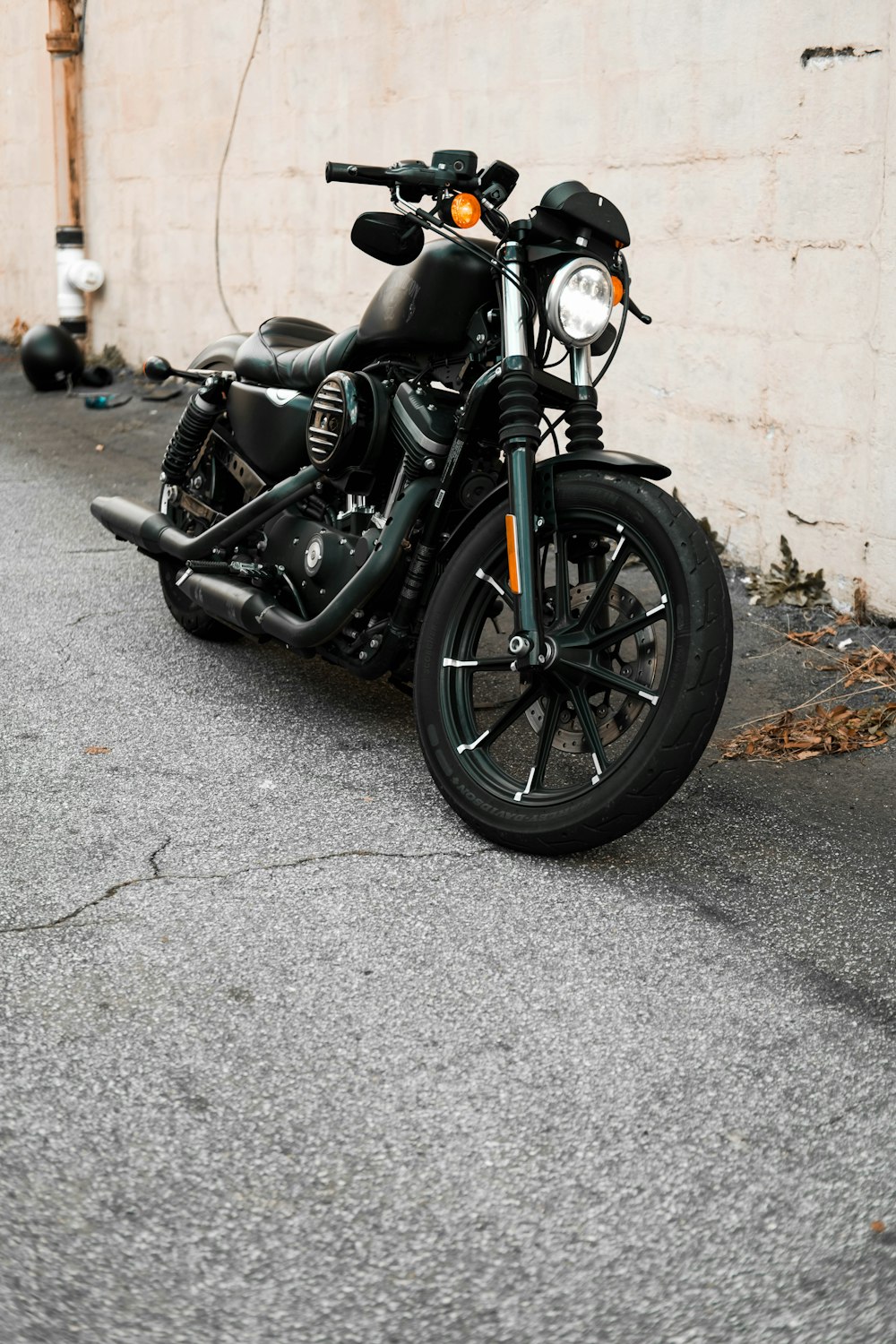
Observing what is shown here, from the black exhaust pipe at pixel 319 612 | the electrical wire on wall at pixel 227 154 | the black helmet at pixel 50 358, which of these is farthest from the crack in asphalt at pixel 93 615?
the black helmet at pixel 50 358

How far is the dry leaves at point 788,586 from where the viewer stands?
5.37 metres

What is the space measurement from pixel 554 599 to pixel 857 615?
210 cm

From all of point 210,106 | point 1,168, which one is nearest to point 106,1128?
point 210,106

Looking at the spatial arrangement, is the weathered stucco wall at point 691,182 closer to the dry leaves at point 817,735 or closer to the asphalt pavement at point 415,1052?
the dry leaves at point 817,735

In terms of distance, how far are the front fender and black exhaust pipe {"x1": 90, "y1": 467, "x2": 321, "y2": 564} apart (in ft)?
2.26

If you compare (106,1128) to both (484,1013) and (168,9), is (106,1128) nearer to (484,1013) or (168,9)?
(484,1013)

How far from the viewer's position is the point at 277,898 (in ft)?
10.4

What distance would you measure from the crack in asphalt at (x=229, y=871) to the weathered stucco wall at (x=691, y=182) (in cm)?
235

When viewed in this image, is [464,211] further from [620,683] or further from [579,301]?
[620,683]

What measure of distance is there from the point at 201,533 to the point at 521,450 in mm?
1642

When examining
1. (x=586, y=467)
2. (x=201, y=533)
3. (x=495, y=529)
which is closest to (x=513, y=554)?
(x=495, y=529)

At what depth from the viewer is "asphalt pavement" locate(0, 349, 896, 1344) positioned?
2.04 m

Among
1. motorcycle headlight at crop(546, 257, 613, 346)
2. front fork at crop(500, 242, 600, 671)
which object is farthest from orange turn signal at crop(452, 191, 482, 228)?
motorcycle headlight at crop(546, 257, 613, 346)

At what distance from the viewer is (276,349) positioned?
451 cm
